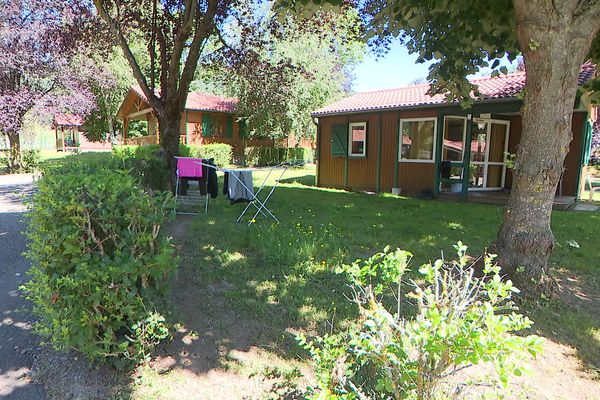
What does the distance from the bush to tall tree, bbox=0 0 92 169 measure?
43.3ft

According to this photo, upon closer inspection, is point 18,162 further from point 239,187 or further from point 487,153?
point 487,153

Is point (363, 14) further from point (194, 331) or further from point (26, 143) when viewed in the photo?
point (26, 143)

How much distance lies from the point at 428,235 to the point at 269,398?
14.3ft

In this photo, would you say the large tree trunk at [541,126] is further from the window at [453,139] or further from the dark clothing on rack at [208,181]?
the window at [453,139]

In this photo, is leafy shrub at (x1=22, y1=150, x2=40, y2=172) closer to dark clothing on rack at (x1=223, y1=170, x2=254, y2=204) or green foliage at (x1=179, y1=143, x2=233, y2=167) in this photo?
green foliage at (x1=179, y1=143, x2=233, y2=167)

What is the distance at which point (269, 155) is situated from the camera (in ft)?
82.3

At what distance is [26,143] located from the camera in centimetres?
1842

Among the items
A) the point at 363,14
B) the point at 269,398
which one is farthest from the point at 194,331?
the point at 363,14

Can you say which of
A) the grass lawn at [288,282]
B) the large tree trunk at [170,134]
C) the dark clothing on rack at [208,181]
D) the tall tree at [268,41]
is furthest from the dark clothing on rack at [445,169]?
the large tree trunk at [170,134]

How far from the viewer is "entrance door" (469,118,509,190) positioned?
11.1m

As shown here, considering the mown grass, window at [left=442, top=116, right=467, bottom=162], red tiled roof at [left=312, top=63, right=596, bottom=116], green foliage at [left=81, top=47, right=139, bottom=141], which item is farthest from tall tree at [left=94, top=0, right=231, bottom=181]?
green foliage at [left=81, top=47, right=139, bottom=141]

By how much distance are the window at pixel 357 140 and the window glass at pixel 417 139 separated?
1.33 metres

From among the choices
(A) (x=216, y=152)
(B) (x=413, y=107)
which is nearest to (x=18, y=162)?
(A) (x=216, y=152)

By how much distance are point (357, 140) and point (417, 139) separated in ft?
6.96
